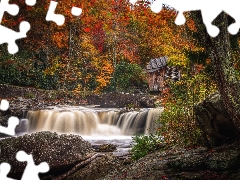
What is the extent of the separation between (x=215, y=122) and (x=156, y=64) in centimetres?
1857

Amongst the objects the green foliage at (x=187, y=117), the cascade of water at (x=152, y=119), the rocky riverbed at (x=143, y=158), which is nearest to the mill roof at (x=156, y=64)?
the cascade of water at (x=152, y=119)

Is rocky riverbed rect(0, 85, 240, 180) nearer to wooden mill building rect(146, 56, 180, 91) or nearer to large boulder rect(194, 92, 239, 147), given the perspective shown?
large boulder rect(194, 92, 239, 147)

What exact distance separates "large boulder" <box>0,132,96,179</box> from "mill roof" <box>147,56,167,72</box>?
1606 centimetres

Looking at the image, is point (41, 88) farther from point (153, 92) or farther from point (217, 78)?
point (217, 78)

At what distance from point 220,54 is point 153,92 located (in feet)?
66.0

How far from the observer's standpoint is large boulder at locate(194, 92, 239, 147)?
4.12 meters

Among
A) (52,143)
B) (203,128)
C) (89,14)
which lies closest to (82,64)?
(89,14)

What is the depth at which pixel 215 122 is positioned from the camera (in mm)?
4324

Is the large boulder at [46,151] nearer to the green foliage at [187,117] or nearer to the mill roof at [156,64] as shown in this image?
the green foliage at [187,117]

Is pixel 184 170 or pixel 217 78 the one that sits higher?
pixel 217 78

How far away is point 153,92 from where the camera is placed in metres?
23.3

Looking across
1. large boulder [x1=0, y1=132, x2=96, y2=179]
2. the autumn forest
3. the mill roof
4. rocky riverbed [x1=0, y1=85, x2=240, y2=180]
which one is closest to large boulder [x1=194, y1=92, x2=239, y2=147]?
rocky riverbed [x1=0, y1=85, x2=240, y2=180]

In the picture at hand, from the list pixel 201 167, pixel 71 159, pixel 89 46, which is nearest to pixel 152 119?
pixel 71 159

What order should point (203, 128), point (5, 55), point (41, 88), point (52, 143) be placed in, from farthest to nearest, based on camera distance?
point (41, 88), point (5, 55), point (52, 143), point (203, 128)
